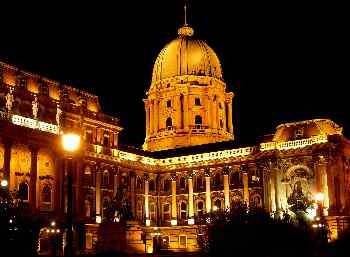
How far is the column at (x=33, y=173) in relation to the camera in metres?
76.9

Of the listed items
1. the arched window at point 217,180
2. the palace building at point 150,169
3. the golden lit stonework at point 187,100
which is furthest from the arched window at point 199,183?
the golden lit stonework at point 187,100

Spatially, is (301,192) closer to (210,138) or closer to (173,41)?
(210,138)

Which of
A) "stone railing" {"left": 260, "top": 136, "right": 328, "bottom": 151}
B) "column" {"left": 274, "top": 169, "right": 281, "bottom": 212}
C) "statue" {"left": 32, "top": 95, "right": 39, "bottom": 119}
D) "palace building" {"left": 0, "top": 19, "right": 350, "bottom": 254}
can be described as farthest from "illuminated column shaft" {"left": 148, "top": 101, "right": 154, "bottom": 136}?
"statue" {"left": 32, "top": 95, "right": 39, "bottom": 119}

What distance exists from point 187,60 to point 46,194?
47.2m

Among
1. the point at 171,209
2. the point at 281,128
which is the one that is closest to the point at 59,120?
the point at 171,209

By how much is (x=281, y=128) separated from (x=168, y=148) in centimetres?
2745

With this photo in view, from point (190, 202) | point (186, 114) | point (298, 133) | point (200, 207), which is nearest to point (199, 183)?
point (190, 202)

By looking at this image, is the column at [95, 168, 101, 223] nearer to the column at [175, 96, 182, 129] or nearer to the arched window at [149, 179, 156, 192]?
the arched window at [149, 179, 156, 192]

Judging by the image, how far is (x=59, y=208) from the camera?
264ft

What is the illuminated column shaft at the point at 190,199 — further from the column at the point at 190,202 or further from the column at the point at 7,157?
the column at the point at 7,157

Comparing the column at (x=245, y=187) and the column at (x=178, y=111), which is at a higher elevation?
the column at (x=178, y=111)

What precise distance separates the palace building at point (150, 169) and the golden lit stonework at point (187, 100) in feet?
1.36

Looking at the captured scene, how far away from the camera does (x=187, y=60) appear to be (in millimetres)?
118125

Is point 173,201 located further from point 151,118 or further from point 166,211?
point 151,118
